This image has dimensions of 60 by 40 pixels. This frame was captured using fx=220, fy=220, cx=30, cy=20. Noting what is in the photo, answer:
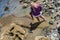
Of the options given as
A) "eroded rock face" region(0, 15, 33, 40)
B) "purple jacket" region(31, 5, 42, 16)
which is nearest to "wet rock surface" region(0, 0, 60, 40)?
"eroded rock face" region(0, 15, 33, 40)

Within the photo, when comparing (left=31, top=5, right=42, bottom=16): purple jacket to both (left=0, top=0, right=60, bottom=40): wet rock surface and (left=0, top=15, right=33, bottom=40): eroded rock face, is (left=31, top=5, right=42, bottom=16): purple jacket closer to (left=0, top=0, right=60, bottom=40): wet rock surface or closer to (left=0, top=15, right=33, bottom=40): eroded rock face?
(left=0, top=0, right=60, bottom=40): wet rock surface

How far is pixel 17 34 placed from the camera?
980 centimetres

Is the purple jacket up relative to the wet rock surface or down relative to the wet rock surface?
up

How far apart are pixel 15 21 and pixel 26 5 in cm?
135

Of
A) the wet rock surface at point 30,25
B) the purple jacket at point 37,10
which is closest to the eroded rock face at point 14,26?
the wet rock surface at point 30,25

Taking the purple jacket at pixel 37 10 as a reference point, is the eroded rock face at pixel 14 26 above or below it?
below

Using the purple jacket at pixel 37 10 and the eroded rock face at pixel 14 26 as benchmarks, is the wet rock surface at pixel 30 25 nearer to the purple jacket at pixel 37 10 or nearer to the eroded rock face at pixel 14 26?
the eroded rock face at pixel 14 26

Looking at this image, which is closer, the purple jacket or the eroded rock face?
the purple jacket

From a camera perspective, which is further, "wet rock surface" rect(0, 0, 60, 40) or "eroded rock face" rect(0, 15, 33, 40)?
"eroded rock face" rect(0, 15, 33, 40)

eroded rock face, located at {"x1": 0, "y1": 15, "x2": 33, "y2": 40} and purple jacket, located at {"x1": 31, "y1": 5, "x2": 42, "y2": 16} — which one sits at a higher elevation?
purple jacket, located at {"x1": 31, "y1": 5, "x2": 42, "y2": 16}

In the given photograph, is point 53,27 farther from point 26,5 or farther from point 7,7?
point 7,7

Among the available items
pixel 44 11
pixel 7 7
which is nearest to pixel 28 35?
pixel 44 11

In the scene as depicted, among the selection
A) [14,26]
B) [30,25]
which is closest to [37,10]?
[30,25]

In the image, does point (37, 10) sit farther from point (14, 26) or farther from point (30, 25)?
point (14, 26)
